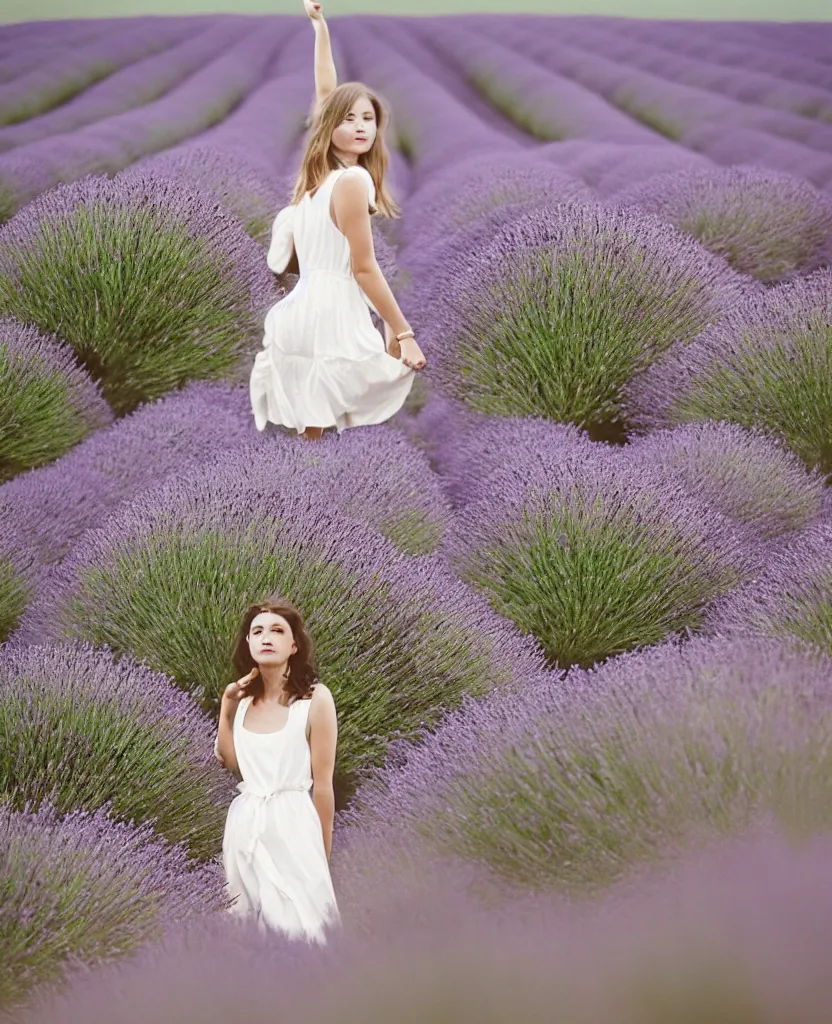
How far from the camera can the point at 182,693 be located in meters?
2.15

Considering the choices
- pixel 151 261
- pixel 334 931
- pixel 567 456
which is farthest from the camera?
pixel 151 261

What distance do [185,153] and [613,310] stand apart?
1278 millimetres

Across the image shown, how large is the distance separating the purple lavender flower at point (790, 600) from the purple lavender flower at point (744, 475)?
147 mm

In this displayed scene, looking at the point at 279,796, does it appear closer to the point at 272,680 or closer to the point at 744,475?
the point at 272,680

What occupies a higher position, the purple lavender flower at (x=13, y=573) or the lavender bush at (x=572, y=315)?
the lavender bush at (x=572, y=315)

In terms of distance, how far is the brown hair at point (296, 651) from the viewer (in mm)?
2012

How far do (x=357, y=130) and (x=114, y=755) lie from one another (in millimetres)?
1335

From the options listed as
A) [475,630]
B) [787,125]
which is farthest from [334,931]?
[787,125]

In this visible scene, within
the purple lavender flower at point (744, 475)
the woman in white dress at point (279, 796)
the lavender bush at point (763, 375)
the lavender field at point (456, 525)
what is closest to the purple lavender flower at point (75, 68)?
the lavender field at point (456, 525)

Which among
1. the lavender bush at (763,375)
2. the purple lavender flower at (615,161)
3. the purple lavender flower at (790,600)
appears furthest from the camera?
the purple lavender flower at (615,161)

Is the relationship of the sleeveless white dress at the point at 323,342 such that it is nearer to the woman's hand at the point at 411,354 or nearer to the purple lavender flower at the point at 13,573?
the woman's hand at the point at 411,354

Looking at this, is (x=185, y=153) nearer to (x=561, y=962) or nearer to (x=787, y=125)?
(x=787, y=125)

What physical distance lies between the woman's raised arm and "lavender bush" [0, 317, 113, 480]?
1.02 metres

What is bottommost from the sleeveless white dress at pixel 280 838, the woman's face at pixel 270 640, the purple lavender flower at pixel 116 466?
the sleeveless white dress at pixel 280 838
